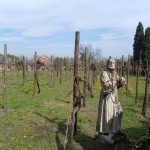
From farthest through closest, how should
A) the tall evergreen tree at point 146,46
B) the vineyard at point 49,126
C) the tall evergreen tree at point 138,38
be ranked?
the tall evergreen tree at point 138,38 < the tall evergreen tree at point 146,46 < the vineyard at point 49,126

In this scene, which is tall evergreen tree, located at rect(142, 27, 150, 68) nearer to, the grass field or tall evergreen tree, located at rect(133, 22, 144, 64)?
tall evergreen tree, located at rect(133, 22, 144, 64)

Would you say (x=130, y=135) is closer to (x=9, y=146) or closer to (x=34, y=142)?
(x=34, y=142)

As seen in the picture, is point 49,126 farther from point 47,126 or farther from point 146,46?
point 146,46

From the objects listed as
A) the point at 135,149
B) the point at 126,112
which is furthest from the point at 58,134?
the point at 126,112

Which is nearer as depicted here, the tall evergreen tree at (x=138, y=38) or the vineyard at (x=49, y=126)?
the vineyard at (x=49, y=126)

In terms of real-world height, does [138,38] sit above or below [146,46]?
above

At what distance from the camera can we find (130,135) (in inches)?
435

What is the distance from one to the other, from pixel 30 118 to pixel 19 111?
1451 mm

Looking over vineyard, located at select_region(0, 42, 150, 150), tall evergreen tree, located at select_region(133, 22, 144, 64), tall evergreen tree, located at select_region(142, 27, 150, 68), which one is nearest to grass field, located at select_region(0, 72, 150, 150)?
vineyard, located at select_region(0, 42, 150, 150)

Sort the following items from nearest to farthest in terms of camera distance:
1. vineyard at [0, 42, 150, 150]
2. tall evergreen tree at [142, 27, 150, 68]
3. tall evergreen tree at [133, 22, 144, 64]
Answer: vineyard at [0, 42, 150, 150], tall evergreen tree at [142, 27, 150, 68], tall evergreen tree at [133, 22, 144, 64]

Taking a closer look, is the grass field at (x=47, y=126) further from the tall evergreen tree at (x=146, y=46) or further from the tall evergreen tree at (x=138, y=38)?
the tall evergreen tree at (x=138, y=38)

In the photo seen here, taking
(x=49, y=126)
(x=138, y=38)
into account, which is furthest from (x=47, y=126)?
(x=138, y=38)

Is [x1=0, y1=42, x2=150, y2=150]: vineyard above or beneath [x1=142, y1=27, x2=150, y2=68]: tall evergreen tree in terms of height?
beneath

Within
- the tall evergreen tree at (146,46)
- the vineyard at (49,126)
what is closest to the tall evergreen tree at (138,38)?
the tall evergreen tree at (146,46)
